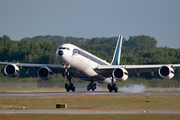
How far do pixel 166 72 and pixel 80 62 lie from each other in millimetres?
12385

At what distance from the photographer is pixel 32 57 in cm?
10719

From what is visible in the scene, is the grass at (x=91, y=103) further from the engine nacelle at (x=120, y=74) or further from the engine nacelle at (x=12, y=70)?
the engine nacelle at (x=12, y=70)

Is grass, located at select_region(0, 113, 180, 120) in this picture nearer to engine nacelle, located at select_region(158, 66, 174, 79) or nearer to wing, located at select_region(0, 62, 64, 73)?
engine nacelle, located at select_region(158, 66, 174, 79)

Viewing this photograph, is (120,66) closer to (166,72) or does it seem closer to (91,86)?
(166,72)

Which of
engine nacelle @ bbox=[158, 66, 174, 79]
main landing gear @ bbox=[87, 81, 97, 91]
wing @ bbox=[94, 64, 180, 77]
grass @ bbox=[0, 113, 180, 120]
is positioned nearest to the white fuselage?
wing @ bbox=[94, 64, 180, 77]

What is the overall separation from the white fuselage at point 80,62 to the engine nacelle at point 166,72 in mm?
9406

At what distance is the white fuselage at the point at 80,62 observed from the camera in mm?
41875

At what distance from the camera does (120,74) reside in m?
47.1

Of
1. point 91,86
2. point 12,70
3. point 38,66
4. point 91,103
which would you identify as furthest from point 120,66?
point 91,103

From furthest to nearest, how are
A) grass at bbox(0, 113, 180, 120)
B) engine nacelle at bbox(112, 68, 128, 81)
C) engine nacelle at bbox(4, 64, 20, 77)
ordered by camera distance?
engine nacelle at bbox(4, 64, 20, 77) → engine nacelle at bbox(112, 68, 128, 81) → grass at bbox(0, 113, 180, 120)

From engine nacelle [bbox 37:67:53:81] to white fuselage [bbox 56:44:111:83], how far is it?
13.1 ft

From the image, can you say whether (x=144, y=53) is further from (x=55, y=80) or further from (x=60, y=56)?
Result: (x=60, y=56)

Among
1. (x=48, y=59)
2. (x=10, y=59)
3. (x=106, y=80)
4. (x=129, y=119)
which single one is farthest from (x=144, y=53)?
(x=129, y=119)

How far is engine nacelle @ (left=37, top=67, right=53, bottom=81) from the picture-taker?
4906 cm
